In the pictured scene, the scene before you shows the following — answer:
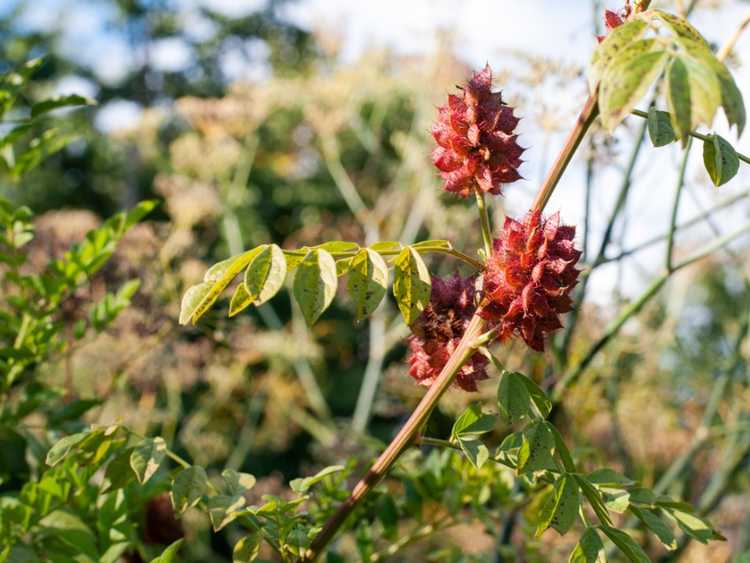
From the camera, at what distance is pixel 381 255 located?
2.24ft

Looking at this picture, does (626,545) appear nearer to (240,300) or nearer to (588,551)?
(588,551)

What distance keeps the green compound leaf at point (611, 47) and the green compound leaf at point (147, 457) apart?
1.39ft

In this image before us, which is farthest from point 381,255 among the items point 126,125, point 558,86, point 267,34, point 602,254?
point 267,34

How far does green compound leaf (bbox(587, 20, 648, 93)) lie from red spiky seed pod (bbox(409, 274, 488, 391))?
0.19 metres

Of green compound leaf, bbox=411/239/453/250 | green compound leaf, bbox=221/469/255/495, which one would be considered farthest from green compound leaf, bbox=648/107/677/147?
green compound leaf, bbox=221/469/255/495

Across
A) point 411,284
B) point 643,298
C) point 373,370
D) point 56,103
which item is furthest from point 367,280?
point 373,370

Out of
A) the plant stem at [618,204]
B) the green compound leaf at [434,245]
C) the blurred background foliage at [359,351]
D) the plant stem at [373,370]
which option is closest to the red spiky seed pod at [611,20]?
the green compound leaf at [434,245]

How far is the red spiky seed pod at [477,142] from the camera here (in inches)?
26.2

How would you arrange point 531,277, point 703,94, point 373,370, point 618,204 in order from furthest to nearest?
point 373,370 → point 618,204 → point 531,277 → point 703,94

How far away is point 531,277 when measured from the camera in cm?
63

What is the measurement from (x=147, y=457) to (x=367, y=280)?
0.77ft

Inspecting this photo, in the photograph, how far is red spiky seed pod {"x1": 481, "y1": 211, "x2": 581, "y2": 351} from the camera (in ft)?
2.04

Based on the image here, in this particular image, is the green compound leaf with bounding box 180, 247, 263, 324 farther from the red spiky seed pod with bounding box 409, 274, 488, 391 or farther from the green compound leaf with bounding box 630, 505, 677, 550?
the green compound leaf with bounding box 630, 505, 677, 550

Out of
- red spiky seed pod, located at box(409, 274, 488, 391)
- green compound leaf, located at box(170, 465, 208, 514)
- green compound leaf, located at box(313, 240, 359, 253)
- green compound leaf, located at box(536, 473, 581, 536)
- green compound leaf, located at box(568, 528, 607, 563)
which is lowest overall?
green compound leaf, located at box(170, 465, 208, 514)
